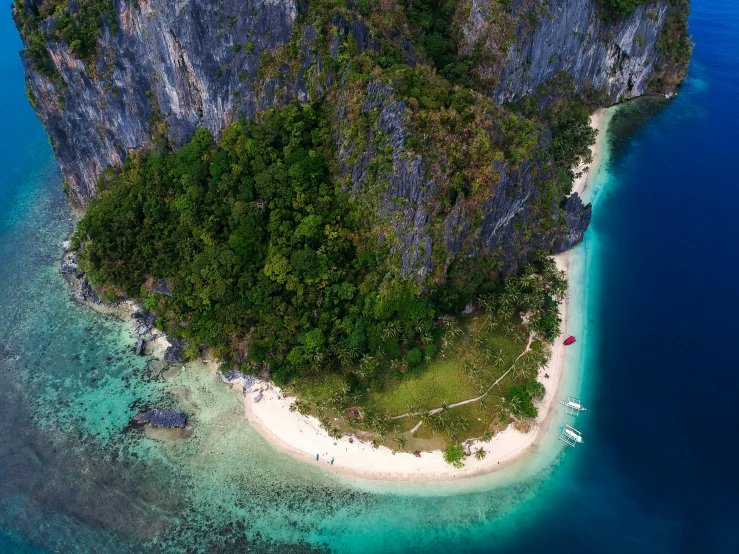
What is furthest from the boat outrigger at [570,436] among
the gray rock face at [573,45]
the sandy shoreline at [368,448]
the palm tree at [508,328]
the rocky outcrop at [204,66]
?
the gray rock face at [573,45]

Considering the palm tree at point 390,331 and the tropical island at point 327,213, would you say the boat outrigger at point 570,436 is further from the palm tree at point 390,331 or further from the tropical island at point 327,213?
the palm tree at point 390,331

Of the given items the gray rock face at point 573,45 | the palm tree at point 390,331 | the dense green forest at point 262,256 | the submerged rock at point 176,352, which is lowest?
the submerged rock at point 176,352

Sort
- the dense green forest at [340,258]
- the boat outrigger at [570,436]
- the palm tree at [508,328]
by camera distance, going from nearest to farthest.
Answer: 1. the boat outrigger at [570,436]
2. the dense green forest at [340,258]
3. the palm tree at [508,328]

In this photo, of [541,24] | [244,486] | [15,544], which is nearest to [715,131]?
[541,24]

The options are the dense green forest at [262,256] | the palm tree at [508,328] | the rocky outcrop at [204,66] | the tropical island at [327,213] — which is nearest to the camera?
the tropical island at [327,213]

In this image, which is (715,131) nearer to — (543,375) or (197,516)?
(543,375)

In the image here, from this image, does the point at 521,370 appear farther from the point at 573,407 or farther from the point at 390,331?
the point at 390,331
